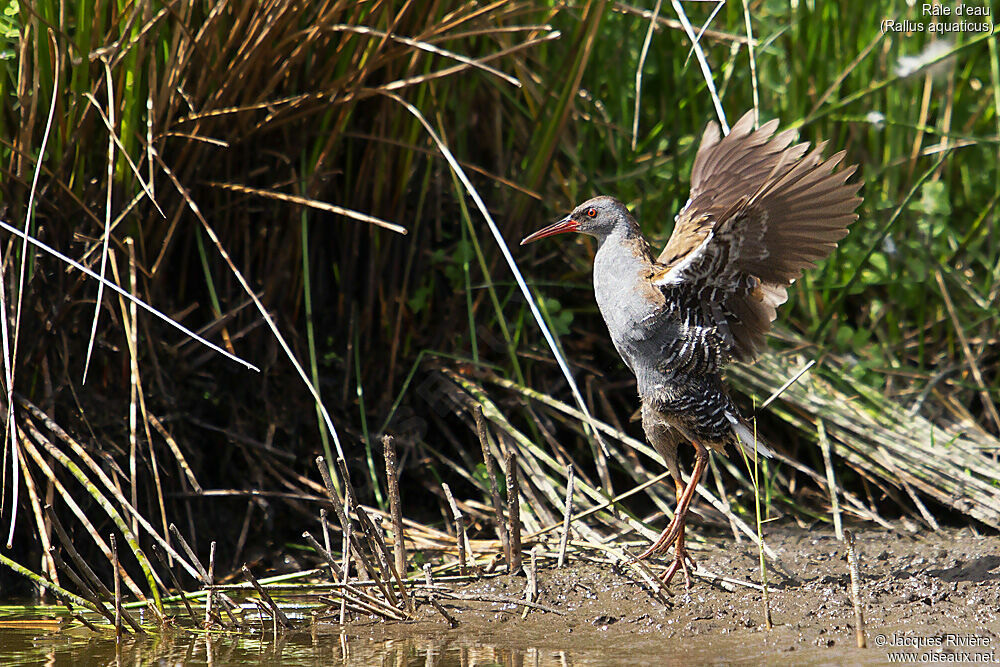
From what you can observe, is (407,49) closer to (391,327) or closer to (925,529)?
(391,327)

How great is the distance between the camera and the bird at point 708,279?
2.71m

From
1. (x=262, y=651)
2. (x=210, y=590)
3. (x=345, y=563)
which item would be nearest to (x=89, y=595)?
(x=210, y=590)

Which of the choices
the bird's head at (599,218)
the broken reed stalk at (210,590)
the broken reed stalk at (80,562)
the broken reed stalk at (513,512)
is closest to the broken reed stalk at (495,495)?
the broken reed stalk at (513,512)

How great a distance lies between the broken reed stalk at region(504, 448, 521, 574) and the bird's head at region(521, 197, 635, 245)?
666 mm

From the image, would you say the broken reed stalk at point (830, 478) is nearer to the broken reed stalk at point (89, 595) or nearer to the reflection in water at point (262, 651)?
the reflection in water at point (262, 651)

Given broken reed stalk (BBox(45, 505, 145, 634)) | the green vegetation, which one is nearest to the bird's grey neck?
the green vegetation

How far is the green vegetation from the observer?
2.83 metres

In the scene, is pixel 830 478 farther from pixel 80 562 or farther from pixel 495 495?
pixel 80 562

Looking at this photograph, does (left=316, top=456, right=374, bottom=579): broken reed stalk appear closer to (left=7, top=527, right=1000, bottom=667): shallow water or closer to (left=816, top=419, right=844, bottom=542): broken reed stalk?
(left=7, top=527, right=1000, bottom=667): shallow water

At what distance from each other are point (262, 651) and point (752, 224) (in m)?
1.57

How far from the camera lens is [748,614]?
2682 mm

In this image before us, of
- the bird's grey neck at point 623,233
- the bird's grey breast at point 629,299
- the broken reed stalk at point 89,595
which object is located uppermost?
the bird's grey neck at point 623,233

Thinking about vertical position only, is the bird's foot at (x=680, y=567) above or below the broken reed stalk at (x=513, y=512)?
below

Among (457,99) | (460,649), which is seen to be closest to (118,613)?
(460,649)
